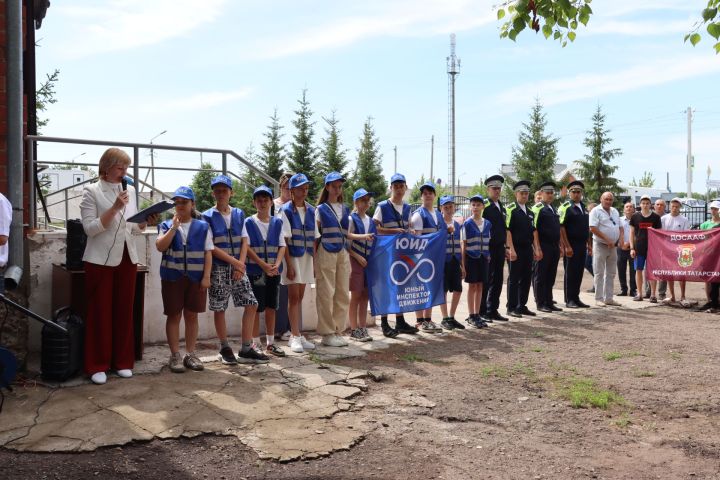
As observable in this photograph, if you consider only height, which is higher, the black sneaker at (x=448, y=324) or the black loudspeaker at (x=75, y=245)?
the black loudspeaker at (x=75, y=245)

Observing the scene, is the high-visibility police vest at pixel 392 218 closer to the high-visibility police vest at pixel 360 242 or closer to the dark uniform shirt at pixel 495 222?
the high-visibility police vest at pixel 360 242

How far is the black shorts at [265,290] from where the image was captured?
7.07 m

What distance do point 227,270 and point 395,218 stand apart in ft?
9.00

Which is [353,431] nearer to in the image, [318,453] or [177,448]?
[318,453]

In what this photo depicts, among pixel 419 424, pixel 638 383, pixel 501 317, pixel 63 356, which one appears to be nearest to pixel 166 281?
pixel 63 356

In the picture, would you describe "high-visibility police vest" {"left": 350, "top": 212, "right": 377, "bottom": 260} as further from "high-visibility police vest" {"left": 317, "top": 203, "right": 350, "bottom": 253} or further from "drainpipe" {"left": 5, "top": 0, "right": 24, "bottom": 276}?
"drainpipe" {"left": 5, "top": 0, "right": 24, "bottom": 276}

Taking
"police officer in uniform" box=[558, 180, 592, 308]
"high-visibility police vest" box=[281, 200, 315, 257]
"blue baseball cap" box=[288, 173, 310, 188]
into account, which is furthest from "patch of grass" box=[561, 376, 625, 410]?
"police officer in uniform" box=[558, 180, 592, 308]

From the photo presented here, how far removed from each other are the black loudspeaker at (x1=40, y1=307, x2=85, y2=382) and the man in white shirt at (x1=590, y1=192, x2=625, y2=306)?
352 inches

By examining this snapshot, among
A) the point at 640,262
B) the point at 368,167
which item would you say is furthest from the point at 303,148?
the point at 640,262

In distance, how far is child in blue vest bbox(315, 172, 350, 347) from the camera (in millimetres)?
7676

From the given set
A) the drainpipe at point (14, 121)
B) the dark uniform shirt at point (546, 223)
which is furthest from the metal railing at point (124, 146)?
the dark uniform shirt at point (546, 223)

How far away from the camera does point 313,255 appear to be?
7570mm

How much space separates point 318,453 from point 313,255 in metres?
3.36

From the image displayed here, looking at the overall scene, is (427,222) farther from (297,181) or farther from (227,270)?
(227,270)
